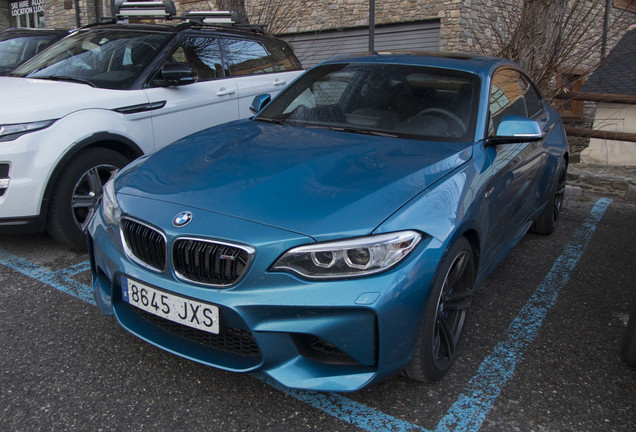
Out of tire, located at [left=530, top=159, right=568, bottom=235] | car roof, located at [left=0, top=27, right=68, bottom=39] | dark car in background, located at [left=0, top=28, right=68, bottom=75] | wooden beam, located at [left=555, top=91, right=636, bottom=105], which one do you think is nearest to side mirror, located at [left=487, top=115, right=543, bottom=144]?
tire, located at [left=530, top=159, right=568, bottom=235]

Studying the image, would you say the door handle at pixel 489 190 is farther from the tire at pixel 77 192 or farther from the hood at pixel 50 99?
the hood at pixel 50 99

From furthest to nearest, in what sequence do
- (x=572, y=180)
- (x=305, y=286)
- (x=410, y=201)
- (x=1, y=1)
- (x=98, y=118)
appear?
(x=1, y=1), (x=572, y=180), (x=98, y=118), (x=410, y=201), (x=305, y=286)

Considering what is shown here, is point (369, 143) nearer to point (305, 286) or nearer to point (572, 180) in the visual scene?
point (305, 286)

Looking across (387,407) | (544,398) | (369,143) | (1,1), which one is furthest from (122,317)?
(1,1)

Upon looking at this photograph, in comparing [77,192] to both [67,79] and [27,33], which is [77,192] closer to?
[67,79]

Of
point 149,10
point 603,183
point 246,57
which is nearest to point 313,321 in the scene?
point 246,57

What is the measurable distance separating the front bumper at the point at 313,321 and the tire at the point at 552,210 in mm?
2839

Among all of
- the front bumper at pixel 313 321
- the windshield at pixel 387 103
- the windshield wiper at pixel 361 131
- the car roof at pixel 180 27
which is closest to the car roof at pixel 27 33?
the car roof at pixel 180 27

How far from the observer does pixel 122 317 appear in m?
2.47

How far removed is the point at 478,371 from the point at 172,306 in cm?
152

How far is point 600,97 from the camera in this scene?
748 centimetres

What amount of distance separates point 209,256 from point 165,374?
2.50ft

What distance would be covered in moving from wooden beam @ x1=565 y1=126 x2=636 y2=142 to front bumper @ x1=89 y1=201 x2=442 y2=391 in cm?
612

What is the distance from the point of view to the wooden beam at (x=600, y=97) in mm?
7316
